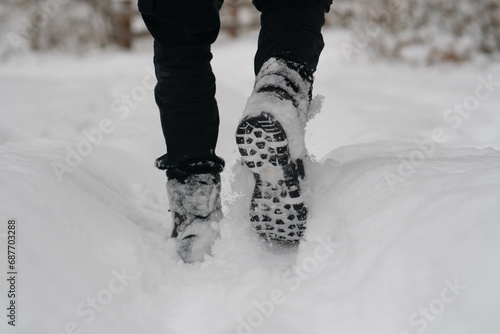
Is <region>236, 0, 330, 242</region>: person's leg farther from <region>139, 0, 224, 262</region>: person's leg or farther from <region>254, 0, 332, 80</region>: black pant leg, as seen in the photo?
<region>139, 0, 224, 262</region>: person's leg

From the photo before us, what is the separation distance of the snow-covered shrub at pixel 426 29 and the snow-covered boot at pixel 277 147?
4501mm

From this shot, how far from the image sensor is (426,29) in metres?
5.22

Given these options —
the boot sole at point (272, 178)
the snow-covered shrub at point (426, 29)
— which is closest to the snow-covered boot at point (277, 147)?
the boot sole at point (272, 178)

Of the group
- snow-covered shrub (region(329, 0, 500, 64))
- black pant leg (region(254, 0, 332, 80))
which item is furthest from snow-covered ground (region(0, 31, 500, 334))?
snow-covered shrub (region(329, 0, 500, 64))

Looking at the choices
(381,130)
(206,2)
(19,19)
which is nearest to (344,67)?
(381,130)

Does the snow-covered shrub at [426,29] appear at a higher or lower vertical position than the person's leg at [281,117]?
higher

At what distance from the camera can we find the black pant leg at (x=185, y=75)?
963mm

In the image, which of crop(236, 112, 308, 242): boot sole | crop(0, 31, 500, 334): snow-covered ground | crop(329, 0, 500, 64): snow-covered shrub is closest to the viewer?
crop(0, 31, 500, 334): snow-covered ground

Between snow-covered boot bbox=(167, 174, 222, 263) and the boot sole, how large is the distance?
129 mm

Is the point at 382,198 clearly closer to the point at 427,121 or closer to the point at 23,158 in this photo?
the point at 23,158

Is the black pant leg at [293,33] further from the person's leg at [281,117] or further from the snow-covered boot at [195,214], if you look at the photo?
the snow-covered boot at [195,214]

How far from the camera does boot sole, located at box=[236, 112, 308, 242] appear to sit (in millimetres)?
888

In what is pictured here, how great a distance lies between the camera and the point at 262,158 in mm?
906

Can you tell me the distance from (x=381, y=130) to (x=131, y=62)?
4020 mm
